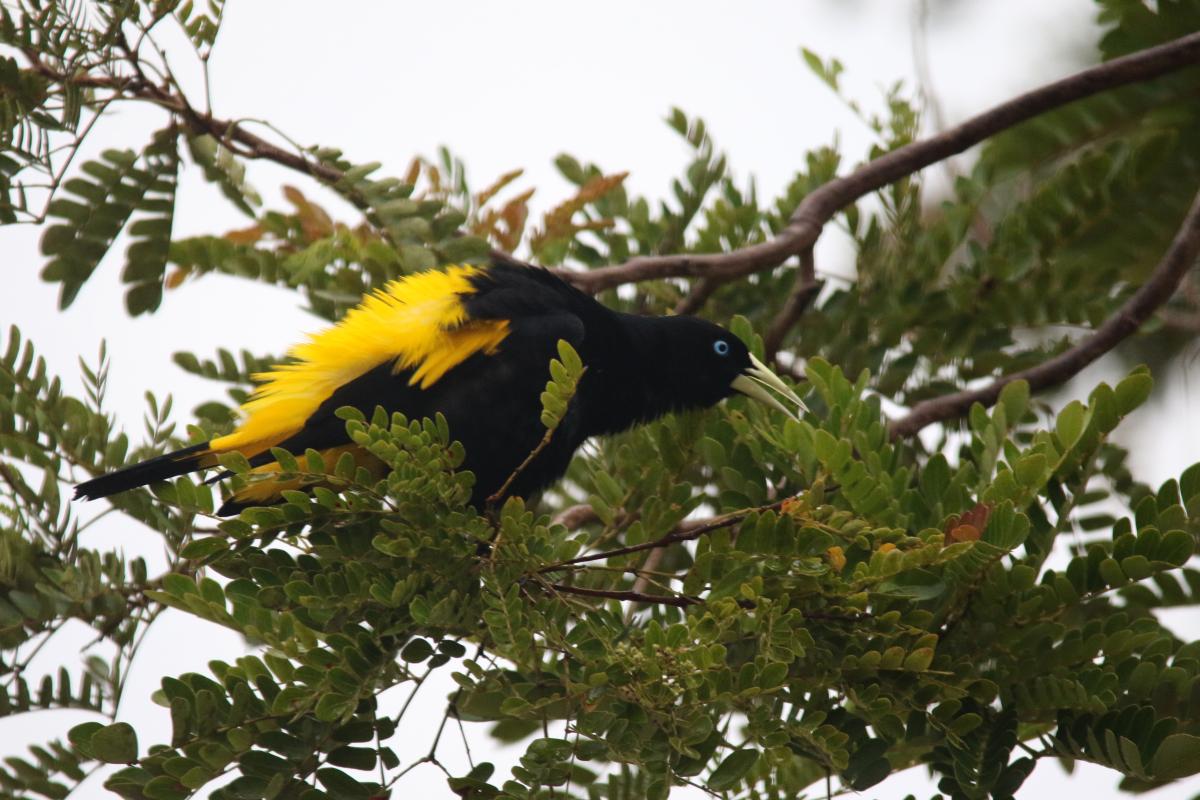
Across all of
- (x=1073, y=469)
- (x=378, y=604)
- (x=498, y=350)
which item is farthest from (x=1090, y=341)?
(x=378, y=604)

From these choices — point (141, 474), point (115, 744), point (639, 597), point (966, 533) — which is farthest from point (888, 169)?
point (115, 744)

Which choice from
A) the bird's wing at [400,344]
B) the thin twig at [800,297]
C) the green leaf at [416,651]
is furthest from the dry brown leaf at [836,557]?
the thin twig at [800,297]

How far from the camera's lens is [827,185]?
14.4ft

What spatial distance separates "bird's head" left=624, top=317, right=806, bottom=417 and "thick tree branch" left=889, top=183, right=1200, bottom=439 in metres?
0.47

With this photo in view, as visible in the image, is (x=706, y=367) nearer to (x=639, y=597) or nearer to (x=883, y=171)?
(x=883, y=171)

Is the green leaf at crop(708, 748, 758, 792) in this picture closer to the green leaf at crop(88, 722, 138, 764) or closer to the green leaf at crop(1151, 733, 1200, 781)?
the green leaf at crop(1151, 733, 1200, 781)

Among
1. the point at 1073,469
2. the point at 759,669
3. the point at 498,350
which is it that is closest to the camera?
the point at 759,669

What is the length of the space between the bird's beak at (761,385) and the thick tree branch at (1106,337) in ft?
1.25

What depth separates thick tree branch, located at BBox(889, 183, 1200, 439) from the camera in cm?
412

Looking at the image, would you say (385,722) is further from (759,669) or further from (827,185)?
(827,185)

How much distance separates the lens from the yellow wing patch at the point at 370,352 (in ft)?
11.6

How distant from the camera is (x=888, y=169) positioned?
4.28 m

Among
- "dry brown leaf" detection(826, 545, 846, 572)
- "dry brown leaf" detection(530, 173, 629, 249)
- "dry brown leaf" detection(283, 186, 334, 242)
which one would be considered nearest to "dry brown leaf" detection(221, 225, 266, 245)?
"dry brown leaf" detection(283, 186, 334, 242)

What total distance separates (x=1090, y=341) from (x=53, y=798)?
328 cm
